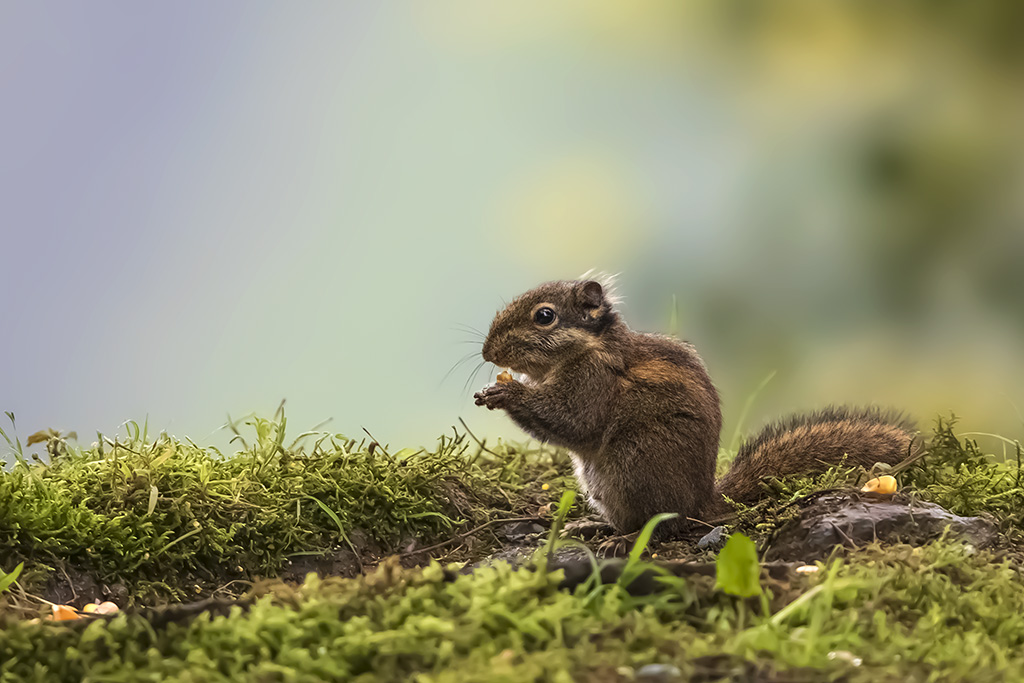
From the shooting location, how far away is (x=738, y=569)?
9.12 feet

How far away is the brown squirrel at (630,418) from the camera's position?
4.72 m

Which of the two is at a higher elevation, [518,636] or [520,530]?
[520,530]

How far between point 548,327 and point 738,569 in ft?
7.82

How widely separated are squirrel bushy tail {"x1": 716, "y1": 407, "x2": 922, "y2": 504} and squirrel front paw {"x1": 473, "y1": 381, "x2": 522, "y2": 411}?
126cm

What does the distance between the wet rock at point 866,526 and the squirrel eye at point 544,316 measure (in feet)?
5.11

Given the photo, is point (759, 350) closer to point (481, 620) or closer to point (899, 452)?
point (899, 452)

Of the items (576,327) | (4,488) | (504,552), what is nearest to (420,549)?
(504,552)

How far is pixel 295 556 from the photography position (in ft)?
Answer: 15.2

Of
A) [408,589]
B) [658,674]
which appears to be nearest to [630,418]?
[408,589]

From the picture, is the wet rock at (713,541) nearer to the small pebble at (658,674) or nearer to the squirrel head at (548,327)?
the squirrel head at (548,327)

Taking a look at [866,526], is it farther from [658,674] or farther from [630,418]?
[658,674]

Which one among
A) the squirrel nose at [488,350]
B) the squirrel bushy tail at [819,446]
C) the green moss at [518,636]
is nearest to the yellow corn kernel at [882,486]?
the squirrel bushy tail at [819,446]

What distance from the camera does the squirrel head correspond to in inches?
195

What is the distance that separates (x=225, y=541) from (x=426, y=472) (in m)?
1.12
